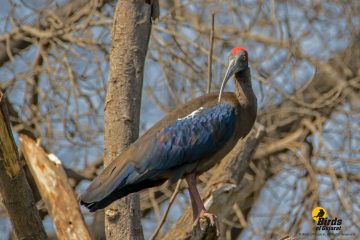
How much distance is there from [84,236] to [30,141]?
3.57 ft

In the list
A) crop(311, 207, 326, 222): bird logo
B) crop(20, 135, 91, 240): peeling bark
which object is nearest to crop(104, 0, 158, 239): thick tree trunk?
crop(20, 135, 91, 240): peeling bark

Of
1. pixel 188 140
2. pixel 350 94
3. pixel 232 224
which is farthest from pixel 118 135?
pixel 350 94

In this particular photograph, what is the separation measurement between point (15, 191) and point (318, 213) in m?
3.47

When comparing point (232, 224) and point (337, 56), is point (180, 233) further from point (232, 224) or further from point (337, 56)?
point (337, 56)

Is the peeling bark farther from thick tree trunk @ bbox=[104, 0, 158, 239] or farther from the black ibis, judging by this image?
the black ibis

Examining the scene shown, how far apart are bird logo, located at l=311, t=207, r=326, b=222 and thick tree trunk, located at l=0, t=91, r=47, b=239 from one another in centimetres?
326

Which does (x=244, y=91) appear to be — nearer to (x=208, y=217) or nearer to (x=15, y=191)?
(x=208, y=217)

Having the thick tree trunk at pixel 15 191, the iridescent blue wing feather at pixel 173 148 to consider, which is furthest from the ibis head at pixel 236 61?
the thick tree trunk at pixel 15 191

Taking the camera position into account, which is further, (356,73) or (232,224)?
(356,73)

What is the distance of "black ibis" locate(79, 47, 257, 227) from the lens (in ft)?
18.0

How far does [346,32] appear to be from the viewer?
8.88 m

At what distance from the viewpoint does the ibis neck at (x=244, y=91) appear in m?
5.90

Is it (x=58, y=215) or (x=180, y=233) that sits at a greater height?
(x=58, y=215)

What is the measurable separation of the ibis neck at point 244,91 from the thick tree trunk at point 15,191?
1726mm
